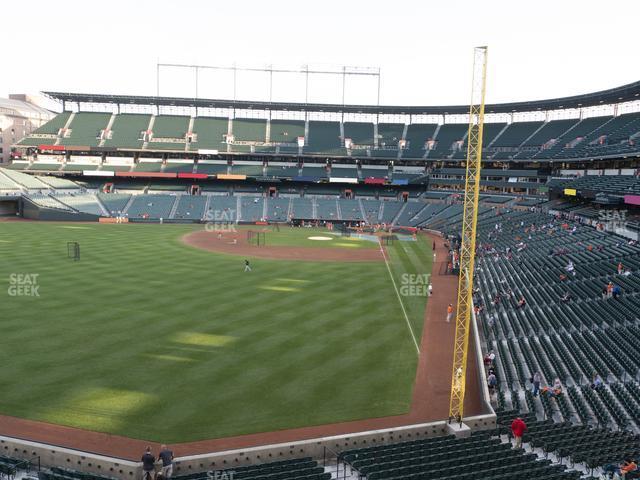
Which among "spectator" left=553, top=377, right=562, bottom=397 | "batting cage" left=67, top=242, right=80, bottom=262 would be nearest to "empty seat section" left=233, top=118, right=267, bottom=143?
"batting cage" left=67, top=242, right=80, bottom=262

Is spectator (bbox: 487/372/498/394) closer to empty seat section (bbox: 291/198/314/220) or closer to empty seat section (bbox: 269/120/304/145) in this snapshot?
empty seat section (bbox: 291/198/314/220)

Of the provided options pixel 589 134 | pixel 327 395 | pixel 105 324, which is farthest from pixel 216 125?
pixel 327 395

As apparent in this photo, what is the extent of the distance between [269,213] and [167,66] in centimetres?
4635

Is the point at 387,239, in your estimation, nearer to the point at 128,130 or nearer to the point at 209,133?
the point at 209,133

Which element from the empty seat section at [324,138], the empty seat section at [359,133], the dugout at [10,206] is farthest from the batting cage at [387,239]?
the dugout at [10,206]

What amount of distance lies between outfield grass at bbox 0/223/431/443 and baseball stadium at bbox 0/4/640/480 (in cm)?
14

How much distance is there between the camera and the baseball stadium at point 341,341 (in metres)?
14.9

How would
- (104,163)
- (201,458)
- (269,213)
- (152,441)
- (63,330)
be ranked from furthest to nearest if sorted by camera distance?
(104,163), (269,213), (63,330), (152,441), (201,458)

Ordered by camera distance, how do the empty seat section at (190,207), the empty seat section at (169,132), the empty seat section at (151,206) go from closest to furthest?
the empty seat section at (151,206) < the empty seat section at (190,207) < the empty seat section at (169,132)

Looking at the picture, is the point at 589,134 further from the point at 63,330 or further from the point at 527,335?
the point at 63,330

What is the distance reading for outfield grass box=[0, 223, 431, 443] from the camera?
714 inches

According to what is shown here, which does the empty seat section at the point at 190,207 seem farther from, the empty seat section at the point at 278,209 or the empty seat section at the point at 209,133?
the empty seat section at the point at 278,209

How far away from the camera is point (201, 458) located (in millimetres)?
14086

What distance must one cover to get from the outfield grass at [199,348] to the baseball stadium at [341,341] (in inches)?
5.4
